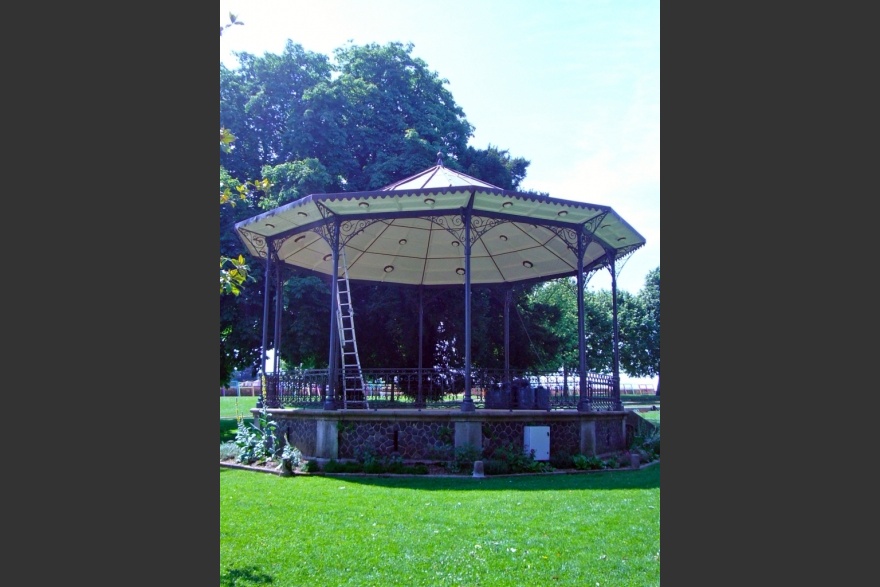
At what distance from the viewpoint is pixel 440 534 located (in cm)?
647

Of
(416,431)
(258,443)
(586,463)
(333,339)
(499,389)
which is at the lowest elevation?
(586,463)

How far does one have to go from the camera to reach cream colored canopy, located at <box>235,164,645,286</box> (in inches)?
498

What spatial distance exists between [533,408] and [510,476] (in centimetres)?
305

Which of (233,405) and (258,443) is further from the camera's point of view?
(233,405)

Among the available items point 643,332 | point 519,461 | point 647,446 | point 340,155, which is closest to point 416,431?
point 519,461

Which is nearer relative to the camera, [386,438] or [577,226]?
[386,438]

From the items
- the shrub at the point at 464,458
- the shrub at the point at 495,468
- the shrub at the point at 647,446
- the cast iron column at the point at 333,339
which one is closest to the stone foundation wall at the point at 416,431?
the shrub at the point at 464,458

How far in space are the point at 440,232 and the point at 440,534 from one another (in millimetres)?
11197

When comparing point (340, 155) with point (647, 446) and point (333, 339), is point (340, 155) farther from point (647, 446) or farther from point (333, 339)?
point (647, 446)

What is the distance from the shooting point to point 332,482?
10.3m

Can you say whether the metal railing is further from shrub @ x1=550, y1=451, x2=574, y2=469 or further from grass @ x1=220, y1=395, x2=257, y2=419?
grass @ x1=220, y1=395, x2=257, y2=419

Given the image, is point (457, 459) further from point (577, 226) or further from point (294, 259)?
point (294, 259)

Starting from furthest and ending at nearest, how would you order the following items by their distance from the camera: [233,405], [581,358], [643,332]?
[643,332] → [233,405] → [581,358]
